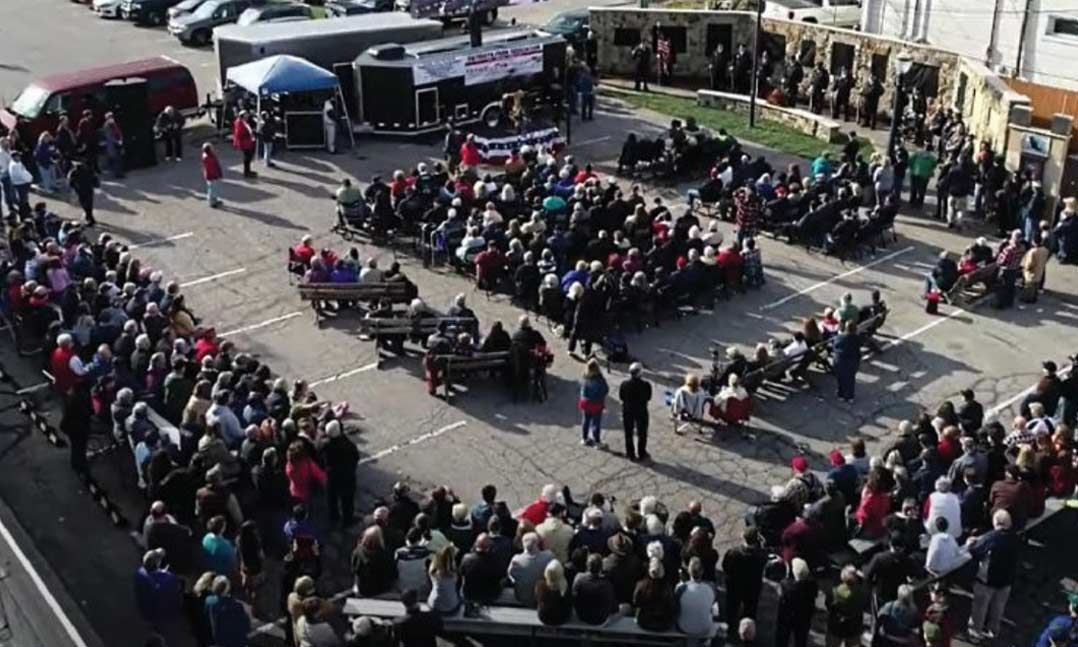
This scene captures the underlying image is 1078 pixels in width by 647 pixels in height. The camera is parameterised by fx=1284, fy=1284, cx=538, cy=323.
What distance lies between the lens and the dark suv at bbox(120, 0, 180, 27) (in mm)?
→ 41188

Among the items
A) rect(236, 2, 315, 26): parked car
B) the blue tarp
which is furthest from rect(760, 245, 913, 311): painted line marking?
rect(236, 2, 315, 26): parked car

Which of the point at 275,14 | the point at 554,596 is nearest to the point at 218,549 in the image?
the point at 554,596

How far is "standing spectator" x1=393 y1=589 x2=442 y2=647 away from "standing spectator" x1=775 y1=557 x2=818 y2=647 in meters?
3.39

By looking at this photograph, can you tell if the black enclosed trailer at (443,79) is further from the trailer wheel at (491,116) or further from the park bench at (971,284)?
the park bench at (971,284)

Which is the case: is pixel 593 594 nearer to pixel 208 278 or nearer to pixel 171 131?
pixel 208 278

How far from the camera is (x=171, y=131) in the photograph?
2769 cm

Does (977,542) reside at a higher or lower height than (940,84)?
lower

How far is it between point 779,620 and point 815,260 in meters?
11.6

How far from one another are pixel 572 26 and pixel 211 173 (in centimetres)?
1469

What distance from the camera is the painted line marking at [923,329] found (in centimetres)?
2020

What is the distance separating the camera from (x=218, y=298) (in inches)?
851

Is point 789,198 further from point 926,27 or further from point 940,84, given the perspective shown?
point 926,27

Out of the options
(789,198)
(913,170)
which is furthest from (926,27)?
(789,198)

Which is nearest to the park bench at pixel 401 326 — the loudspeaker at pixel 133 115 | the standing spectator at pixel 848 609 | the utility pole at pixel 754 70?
the standing spectator at pixel 848 609
